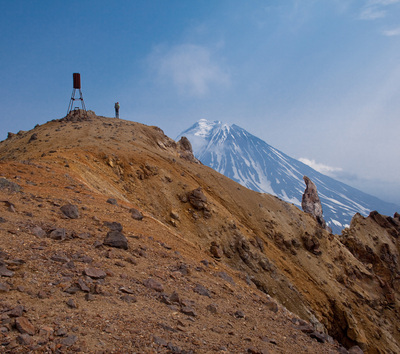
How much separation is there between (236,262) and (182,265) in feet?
41.6

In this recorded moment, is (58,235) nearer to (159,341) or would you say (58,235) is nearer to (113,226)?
(113,226)

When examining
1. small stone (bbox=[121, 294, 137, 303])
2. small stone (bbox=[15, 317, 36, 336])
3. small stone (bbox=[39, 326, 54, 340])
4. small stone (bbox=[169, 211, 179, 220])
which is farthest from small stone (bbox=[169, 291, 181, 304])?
small stone (bbox=[169, 211, 179, 220])

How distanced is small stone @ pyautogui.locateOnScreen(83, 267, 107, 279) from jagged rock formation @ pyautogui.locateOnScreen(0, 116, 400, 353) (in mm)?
23

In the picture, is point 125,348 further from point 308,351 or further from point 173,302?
point 308,351

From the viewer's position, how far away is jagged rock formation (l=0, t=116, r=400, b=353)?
4660 mm

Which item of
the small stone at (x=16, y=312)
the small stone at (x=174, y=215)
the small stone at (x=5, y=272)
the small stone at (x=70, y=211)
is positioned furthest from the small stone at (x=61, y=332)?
the small stone at (x=174, y=215)

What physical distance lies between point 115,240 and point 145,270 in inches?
49.9

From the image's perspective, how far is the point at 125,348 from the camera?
13.7ft

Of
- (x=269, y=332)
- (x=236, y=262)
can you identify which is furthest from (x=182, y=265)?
(x=236, y=262)

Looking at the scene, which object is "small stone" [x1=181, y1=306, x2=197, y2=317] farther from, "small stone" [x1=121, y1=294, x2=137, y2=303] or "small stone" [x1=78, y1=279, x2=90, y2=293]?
→ "small stone" [x1=78, y1=279, x2=90, y2=293]

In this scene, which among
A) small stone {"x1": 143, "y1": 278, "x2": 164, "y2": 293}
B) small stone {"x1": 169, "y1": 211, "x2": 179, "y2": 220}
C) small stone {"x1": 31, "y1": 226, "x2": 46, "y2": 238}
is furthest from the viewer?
small stone {"x1": 169, "y1": 211, "x2": 179, "y2": 220}

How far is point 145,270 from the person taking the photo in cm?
708

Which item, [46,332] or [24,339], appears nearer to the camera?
[24,339]

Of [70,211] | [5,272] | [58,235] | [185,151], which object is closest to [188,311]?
[5,272]
